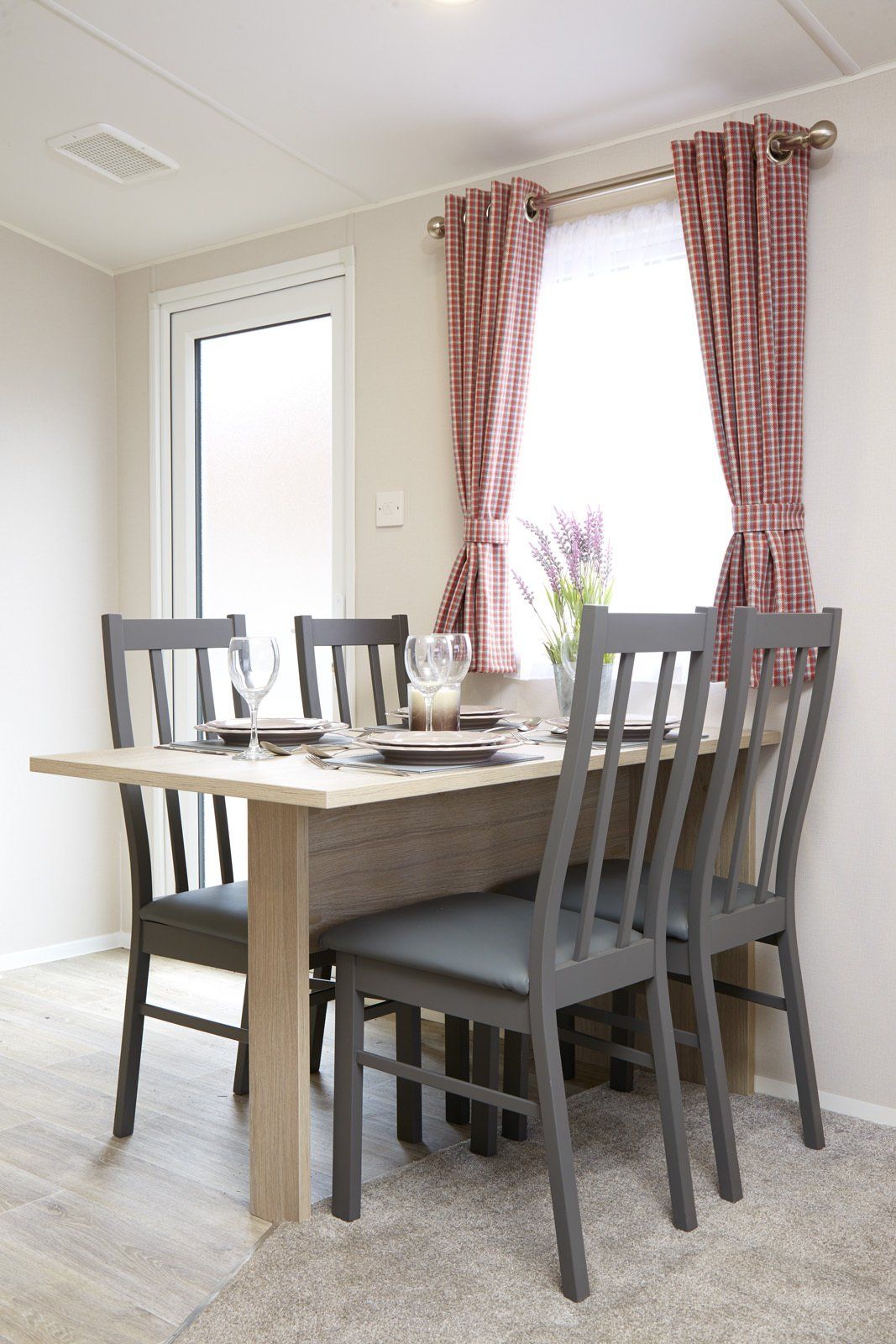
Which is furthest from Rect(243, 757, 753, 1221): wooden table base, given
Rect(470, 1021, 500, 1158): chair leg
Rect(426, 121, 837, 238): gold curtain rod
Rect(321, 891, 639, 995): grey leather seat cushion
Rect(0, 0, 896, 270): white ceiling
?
Rect(0, 0, 896, 270): white ceiling

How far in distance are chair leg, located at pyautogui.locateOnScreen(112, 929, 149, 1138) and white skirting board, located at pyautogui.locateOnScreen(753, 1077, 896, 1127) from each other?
1381mm

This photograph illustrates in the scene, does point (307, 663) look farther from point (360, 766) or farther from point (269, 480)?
point (269, 480)

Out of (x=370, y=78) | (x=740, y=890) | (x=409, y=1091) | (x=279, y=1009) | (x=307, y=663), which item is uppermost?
(x=370, y=78)

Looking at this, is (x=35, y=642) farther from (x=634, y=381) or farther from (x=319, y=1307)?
(x=319, y=1307)

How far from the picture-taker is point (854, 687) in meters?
2.54

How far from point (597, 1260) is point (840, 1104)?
93cm

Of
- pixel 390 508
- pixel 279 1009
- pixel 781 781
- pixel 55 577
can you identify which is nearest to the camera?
pixel 279 1009

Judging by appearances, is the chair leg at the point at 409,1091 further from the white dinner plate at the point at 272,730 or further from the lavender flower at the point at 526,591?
the lavender flower at the point at 526,591

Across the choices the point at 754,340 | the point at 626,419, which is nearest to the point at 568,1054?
the point at 626,419

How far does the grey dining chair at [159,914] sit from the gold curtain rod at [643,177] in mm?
1381

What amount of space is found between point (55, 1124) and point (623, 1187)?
1.17 meters

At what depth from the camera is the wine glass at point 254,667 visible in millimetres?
2006

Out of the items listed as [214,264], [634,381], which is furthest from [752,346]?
[214,264]

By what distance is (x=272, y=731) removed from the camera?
2.19m
